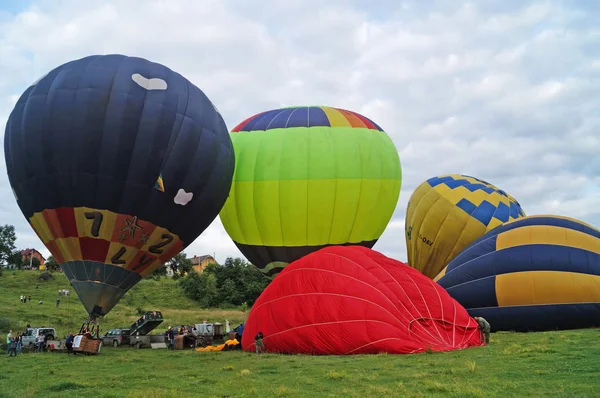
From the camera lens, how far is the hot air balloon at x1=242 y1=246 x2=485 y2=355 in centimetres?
1115

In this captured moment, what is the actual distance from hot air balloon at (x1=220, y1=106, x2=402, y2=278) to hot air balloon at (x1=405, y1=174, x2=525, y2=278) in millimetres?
2933

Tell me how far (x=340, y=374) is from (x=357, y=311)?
9.89ft

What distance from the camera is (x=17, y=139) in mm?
15031

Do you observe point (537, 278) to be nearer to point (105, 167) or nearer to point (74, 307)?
point (105, 167)

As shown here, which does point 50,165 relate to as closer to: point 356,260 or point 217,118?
point 217,118

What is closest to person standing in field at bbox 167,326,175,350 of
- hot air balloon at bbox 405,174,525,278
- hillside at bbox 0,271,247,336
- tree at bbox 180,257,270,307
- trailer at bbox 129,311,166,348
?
trailer at bbox 129,311,166,348

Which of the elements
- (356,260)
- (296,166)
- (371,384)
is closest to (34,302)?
(296,166)

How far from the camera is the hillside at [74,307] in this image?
29.5 m

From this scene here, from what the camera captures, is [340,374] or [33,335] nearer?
[340,374]

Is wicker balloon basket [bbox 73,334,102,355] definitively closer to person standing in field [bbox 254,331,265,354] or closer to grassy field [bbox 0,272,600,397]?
grassy field [bbox 0,272,600,397]

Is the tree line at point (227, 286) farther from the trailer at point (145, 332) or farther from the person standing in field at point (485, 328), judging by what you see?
the person standing in field at point (485, 328)

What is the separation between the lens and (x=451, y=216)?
2309 centimetres

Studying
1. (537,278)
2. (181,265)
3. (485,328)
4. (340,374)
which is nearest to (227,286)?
(181,265)

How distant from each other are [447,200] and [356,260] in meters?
12.3
